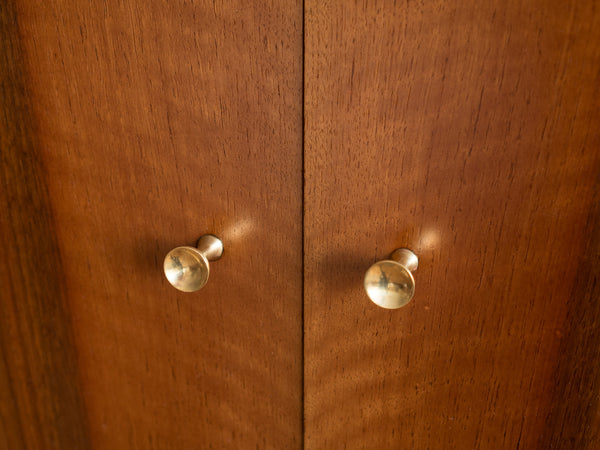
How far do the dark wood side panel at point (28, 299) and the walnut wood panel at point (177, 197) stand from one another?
0.5 inches

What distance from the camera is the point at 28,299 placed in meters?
0.41

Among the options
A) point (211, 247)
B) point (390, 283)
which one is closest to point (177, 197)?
point (211, 247)

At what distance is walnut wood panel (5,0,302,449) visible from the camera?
0.93ft

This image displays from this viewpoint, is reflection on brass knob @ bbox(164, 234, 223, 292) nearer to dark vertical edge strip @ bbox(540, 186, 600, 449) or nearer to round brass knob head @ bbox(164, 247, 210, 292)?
round brass knob head @ bbox(164, 247, 210, 292)

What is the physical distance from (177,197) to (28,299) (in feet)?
0.67

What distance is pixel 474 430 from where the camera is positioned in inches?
12.8

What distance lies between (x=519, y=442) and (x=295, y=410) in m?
0.17

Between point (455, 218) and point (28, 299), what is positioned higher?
point (455, 218)

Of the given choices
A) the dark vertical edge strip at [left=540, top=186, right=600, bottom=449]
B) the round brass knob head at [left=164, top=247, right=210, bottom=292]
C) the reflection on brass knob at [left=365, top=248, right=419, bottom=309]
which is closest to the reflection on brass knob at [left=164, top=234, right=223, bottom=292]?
the round brass knob head at [left=164, top=247, right=210, bottom=292]

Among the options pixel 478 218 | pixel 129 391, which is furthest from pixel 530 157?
pixel 129 391

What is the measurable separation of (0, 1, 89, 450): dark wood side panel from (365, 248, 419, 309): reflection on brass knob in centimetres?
29

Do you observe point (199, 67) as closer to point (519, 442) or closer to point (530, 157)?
point (530, 157)

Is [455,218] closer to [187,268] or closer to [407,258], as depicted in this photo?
[407,258]

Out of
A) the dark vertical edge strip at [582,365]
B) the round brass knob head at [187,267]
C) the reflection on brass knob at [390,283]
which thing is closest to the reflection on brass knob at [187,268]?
the round brass knob head at [187,267]
